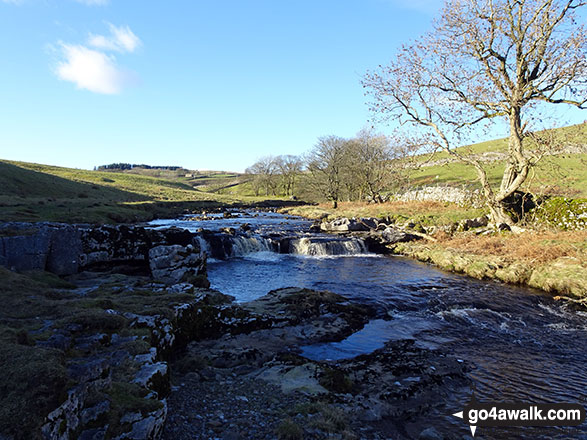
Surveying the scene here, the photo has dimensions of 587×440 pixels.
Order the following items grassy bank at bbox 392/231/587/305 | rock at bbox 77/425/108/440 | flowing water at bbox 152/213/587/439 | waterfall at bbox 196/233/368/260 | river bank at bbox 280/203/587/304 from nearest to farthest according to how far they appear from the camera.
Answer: rock at bbox 77/425/108/440 → flowing water at bbox 152/213/587/439 → grassy bank at bbox 392/231/587/305 → river bank at bbox 280/203/587/304 → waterfall at bbox 196/233/368/260

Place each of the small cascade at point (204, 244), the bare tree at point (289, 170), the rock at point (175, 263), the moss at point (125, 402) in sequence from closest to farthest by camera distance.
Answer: the moss at point (125, 402), the rock at point (175, 263), the small cascade at point (204, 244), the bare tree at point (289, 170)

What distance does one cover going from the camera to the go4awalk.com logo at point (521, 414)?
6.66 metres

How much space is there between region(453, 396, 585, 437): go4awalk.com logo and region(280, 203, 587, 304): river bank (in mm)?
9302

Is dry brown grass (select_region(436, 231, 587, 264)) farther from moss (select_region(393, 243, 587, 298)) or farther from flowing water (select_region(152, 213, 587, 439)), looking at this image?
flowing water (select_region(152, 213, 587, 439))

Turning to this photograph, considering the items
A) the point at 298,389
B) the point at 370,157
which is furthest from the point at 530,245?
the point at 370,157

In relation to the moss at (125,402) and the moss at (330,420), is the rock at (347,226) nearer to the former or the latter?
the moss at (330,420)

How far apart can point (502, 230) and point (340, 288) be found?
626 inches

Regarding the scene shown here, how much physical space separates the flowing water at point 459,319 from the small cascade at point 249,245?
975mm

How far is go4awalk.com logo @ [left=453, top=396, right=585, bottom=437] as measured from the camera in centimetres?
666

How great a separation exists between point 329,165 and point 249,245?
36726 millimetres

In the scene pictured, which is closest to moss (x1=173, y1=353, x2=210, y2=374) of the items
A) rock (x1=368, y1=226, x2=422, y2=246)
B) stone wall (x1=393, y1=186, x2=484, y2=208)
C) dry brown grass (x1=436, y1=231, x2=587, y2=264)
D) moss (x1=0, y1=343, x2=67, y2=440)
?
moss (x1=0, y1=343, x2=67, y2=440)

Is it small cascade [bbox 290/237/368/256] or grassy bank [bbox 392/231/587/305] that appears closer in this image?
grassy bank [bbox 392/231/587/305]

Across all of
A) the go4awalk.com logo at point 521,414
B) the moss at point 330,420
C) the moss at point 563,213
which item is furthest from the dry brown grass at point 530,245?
the moss at point 330,420

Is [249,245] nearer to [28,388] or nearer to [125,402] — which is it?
[125,402]
